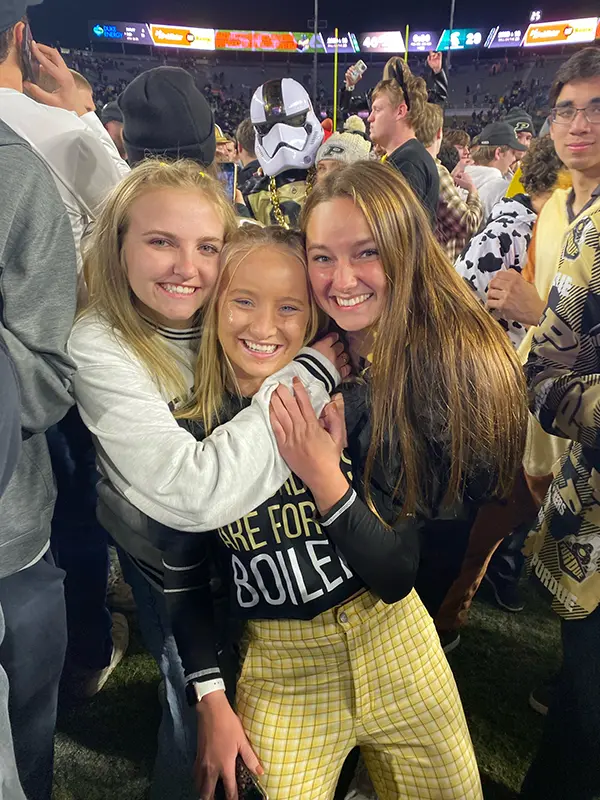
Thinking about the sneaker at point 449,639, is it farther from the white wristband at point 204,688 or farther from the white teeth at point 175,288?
the white teeth at point 175,288

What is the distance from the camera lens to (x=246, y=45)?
25.4 metres

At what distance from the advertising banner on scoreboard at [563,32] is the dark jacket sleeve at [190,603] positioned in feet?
87.2

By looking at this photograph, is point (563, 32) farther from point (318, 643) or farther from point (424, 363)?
point (318, 643)

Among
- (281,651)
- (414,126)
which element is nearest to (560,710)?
(281,651)

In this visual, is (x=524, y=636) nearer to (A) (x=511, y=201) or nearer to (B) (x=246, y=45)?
(A) (x=511, y=201)

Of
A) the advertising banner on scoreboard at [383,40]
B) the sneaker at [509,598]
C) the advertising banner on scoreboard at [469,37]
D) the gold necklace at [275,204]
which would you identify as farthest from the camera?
the advertising banner on scoreboard at [383,40]

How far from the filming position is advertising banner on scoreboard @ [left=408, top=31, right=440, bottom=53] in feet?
84.4

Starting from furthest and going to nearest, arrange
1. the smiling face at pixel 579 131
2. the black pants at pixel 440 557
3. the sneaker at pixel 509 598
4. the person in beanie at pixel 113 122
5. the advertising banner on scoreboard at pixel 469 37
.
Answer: the advertising banner on scoreboard at pixel 469 37 → the person in beanie at pixel 113 122 → the sneaker at pixel 509 598 → the black pants at pixel 440 557 → the smiling face at pixel 579 131

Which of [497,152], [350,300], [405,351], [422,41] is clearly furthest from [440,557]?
[422,41]

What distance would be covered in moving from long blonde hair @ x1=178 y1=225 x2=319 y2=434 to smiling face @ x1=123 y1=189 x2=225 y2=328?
0.14 ft

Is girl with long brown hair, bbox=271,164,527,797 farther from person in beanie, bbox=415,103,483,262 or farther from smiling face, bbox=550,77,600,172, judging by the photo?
person in beanie, bbox=415,103,483,262

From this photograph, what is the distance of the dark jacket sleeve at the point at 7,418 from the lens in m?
0.81

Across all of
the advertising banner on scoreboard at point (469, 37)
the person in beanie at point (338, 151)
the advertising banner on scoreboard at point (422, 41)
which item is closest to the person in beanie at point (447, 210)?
the person in beanie at point (338, 151)

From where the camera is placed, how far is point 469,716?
5.92 feet
